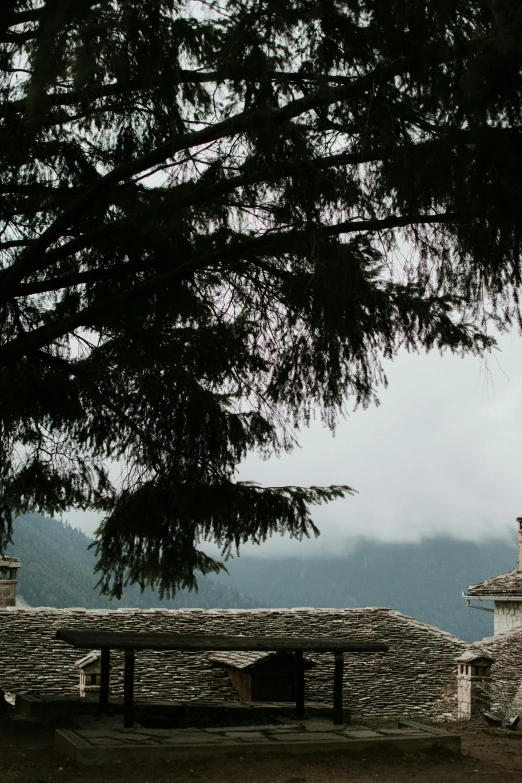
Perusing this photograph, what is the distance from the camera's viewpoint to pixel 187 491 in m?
7.70

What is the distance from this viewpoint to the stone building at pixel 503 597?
24953 millimetres

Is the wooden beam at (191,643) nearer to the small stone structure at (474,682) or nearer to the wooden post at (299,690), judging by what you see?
the wooden post at (299,690)

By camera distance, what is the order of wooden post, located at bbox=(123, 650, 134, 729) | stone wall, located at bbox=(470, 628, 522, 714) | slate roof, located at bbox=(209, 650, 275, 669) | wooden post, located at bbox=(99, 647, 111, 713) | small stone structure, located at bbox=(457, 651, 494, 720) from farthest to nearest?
small stone structure, located at bbox=(457, 651, 494, 720)
stone wall, located at bbox=(470, 628, 522, 714)
slate roof, located at bbox=(209, 650, 275, 669)
wooden post, located at bbox=(99, 647, 111, 713)
wooden post, located at bbox=(123, 650, 134, 729)

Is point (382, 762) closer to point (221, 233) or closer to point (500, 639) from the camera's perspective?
point (221, 233)

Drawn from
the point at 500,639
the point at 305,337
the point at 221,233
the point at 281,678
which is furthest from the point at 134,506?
the point at 500,639

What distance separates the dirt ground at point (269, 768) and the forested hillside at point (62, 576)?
311 ft

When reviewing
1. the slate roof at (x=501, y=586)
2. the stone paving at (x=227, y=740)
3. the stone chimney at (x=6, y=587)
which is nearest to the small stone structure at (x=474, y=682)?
the slate roof at (x=501, y=586)

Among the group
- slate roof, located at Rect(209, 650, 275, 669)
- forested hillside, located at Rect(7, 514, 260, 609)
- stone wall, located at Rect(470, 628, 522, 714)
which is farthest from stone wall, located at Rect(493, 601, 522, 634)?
forested hillside, located at Rect(7, 514, 260, 609)

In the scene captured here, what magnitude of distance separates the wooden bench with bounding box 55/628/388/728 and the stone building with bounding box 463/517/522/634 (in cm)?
1827

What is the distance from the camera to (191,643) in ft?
23.7

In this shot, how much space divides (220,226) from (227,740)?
3835 millimetres

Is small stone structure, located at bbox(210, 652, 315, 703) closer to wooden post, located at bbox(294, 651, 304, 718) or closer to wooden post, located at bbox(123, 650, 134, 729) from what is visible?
wooden post, located at bbox(294, 651, 304, 718)

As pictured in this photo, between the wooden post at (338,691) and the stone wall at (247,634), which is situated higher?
the wooden post at (338,691)

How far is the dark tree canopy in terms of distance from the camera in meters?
4.92
